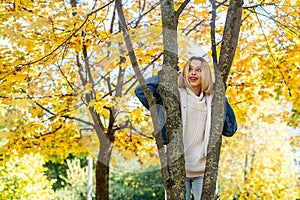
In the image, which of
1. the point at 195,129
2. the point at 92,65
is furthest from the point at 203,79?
the point at 92,65

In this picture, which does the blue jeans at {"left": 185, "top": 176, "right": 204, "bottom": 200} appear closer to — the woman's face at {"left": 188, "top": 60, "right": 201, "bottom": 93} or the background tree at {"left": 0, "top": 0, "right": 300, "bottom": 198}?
the woman's face at {"left": 188, "top": 60, "right": 201, "bottom": 93}

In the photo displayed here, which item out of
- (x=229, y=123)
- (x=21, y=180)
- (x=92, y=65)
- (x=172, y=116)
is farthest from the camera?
(x=21, y=180)

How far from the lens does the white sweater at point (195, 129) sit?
195 cm

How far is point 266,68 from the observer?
3693 mm

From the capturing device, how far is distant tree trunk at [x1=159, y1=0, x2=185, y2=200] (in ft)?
5.63

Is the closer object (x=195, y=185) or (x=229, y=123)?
(x=229, y=123)

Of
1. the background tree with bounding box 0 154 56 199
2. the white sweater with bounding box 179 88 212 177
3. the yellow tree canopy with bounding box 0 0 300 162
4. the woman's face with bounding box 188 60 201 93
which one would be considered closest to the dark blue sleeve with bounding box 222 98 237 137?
the white sweater with bounding box 179 88 212 177

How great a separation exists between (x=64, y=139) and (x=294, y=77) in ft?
6.97

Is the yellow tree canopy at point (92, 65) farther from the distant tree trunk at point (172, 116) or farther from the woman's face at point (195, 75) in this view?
the distant tree trunk at point (172, 116)

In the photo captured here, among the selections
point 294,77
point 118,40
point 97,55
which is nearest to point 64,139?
point 97,55

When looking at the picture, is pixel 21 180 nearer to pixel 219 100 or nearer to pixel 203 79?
pixel 203 79

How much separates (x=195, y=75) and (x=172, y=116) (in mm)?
371

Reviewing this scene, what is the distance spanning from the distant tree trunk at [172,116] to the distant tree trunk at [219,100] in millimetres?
103

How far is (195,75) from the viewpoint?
2037 mm
